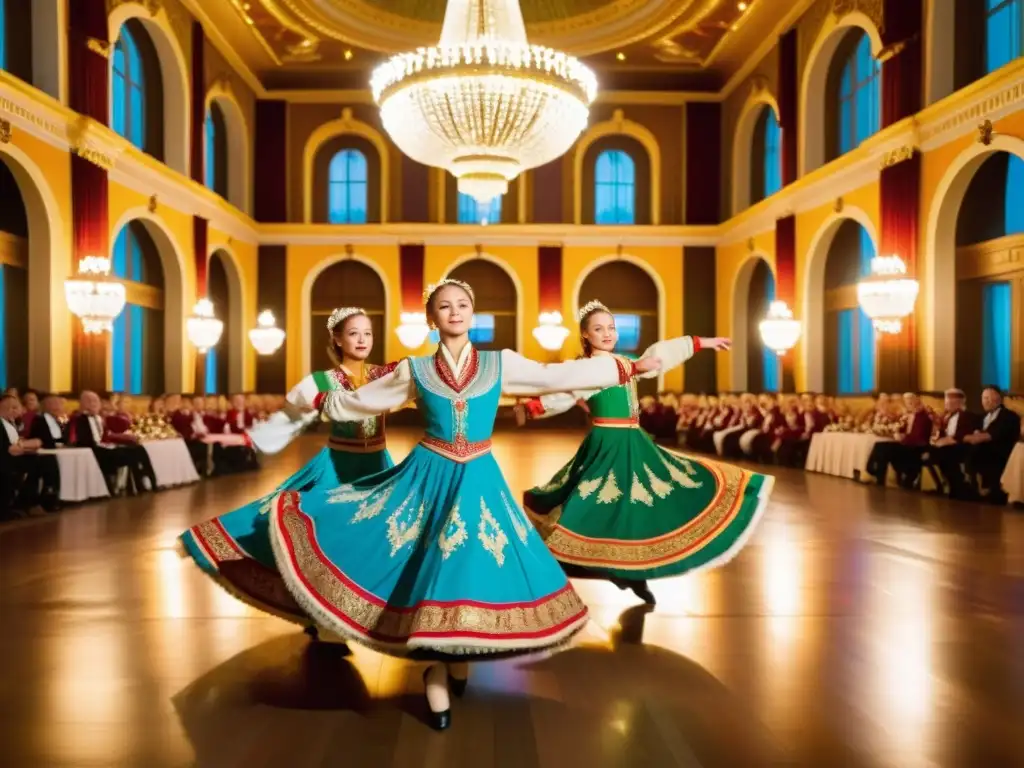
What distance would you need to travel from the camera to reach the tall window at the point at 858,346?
1603 cm

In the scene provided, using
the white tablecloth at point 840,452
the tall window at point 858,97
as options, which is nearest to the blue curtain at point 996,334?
the white tablecloth at point 840,452

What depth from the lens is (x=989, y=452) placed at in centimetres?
986

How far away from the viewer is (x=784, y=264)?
17844 mm

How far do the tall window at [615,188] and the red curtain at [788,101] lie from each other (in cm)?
534

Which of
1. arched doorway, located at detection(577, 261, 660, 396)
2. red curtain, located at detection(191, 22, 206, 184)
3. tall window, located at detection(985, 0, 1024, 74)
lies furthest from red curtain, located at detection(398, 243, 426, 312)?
tall window, located at detection(985, 0, 1024, 74)

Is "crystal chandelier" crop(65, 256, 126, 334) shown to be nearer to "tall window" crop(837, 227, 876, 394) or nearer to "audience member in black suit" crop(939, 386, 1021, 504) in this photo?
"audience member in black suit" crop(939, 386, 1021, 504)

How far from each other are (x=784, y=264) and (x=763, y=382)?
144 inches

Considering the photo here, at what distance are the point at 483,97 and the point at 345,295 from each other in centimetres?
1380

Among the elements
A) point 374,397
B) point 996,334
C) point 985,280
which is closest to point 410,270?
point 985,280

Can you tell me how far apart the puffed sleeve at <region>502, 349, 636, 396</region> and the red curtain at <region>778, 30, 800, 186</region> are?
591 inches

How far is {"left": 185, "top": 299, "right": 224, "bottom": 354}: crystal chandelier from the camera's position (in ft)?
53.1

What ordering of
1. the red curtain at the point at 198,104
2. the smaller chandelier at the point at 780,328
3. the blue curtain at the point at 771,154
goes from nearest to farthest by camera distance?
the smaller chandelier at the point at 780,328 → the red curtain at the point at 198,104 → the blue curtain at the point at 771,154

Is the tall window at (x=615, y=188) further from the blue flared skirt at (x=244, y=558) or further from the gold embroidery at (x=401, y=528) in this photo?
the gold embroidery at (x=401, y=528)

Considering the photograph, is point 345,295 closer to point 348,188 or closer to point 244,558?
point 348,188
